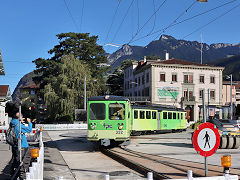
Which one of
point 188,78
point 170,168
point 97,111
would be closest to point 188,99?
point 188,78

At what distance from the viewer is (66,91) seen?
48594 millimetres

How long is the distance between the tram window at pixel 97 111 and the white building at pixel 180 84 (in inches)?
1688

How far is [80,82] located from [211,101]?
1045 inches

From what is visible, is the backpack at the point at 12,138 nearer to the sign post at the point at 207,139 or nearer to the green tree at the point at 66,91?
the sign post at the point at 207,139

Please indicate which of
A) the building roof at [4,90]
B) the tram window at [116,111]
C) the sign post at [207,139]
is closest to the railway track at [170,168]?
the sign post at [207,139]

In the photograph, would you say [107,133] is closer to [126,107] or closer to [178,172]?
[126,107]

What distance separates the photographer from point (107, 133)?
16.5 meters

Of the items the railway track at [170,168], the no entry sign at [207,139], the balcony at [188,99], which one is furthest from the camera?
the balcony at [188,99]

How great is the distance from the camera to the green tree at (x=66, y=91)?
160 ft

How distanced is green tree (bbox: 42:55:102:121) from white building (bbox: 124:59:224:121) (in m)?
13.6

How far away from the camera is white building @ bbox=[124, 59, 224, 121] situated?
60.2m

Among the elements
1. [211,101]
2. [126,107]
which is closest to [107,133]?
[126,107]

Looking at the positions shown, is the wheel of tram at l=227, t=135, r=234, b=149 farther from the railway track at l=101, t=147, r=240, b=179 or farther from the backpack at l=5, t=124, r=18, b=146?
the backpack at l=5, t=124, r=18, b=146

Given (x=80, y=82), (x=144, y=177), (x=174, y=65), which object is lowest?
(x=144, y=177)
